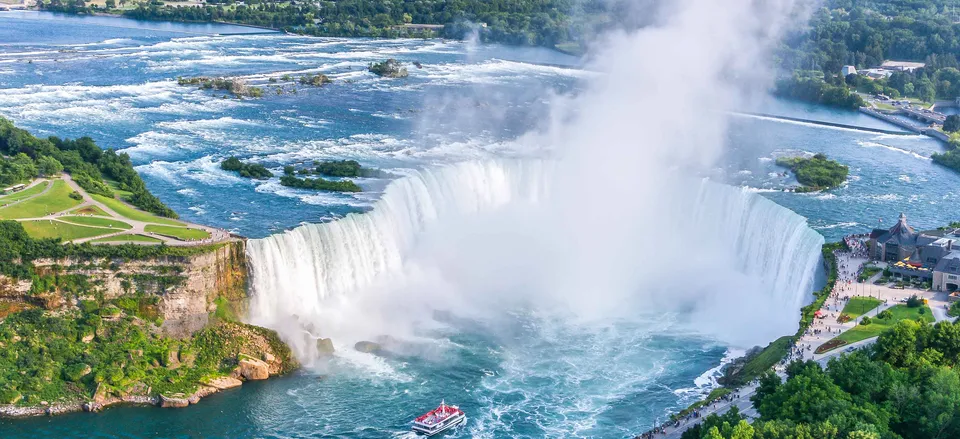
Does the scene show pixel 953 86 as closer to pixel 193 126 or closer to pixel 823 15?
pixel 823 15

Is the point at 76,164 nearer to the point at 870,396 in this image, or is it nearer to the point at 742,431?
the point at 742,431

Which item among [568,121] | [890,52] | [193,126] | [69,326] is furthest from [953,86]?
[69,326]

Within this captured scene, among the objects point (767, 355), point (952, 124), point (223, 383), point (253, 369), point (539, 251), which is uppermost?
point (952, 124)

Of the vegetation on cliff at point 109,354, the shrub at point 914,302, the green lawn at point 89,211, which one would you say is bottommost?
the vegetation on cliff at point 109,354

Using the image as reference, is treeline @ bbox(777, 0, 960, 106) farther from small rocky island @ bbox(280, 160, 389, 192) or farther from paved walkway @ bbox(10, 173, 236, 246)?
paved walkway @ bbox(10, 173, 236, 246)

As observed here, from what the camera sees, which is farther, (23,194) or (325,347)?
(23,194)

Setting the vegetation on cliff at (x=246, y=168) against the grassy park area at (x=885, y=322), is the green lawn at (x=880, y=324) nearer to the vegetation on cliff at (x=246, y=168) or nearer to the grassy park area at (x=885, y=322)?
the grassy park area at (x=885, y=322)

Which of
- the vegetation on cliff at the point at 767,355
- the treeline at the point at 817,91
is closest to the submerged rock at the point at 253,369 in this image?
the vegetation on cliff at the point at 767,355

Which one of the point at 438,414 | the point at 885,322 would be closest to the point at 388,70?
the point at 885,322
